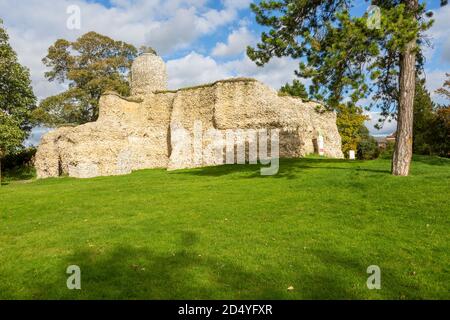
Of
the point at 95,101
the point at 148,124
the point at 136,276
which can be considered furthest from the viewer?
the point at 95,101

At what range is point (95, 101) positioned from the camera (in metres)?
40.8

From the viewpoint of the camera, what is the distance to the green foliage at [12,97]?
25.4m

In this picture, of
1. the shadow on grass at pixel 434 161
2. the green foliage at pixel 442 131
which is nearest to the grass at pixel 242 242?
the shadow on grass at pixel 434 161

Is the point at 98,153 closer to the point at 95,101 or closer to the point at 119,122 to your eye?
the point at 119,122

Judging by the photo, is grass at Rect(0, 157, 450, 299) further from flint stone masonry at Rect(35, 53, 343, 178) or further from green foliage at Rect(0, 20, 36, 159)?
green foliage at Rect(0, 20, 36, 159)

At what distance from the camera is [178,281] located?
5.74 metres

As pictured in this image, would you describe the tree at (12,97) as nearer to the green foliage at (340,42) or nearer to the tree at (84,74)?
the tree at (84,74)

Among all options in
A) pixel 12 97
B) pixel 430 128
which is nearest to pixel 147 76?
pixel 12 97

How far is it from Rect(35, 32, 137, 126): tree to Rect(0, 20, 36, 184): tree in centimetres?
669

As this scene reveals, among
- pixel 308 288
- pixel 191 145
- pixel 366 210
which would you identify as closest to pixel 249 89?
pixel 191 145

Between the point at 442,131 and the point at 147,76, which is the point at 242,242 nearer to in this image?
the point at 147,76

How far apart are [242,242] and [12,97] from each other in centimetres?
3126

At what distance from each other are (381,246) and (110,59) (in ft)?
135

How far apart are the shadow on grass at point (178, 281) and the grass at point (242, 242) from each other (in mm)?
19
